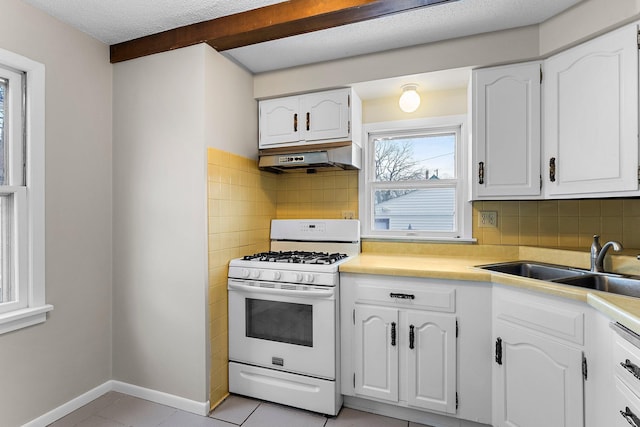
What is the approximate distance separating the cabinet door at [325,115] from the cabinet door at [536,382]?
5.38 ft

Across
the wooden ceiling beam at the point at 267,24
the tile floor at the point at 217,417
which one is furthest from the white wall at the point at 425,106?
the tile floor at the point at 217,417

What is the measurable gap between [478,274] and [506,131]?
0.94m

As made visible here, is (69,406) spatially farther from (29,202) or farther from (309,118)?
(309,118)

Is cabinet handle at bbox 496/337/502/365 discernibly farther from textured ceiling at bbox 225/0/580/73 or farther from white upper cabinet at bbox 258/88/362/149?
textured ceiling at bbox 225/0/580/73

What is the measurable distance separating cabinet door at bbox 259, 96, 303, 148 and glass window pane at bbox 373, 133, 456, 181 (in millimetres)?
712

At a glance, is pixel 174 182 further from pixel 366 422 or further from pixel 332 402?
pixel 366 422

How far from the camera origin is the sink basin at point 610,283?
1.55 metres

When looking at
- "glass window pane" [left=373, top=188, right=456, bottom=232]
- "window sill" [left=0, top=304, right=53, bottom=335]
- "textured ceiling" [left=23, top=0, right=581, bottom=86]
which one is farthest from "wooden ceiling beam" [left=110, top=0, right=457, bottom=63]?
"window sill" [left=0, top=304, right=53, bottom=335]

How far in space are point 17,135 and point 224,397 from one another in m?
2.01

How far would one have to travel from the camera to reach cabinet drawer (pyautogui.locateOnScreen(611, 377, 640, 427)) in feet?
3.34

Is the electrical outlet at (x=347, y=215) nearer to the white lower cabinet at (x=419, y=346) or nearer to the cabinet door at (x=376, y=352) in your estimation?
the white lower cabinet at (x=419, y=346)

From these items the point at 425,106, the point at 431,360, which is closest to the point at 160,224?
the point at 431,360

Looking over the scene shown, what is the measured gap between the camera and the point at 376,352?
1.89m

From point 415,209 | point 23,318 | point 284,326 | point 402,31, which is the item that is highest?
point 402,31
